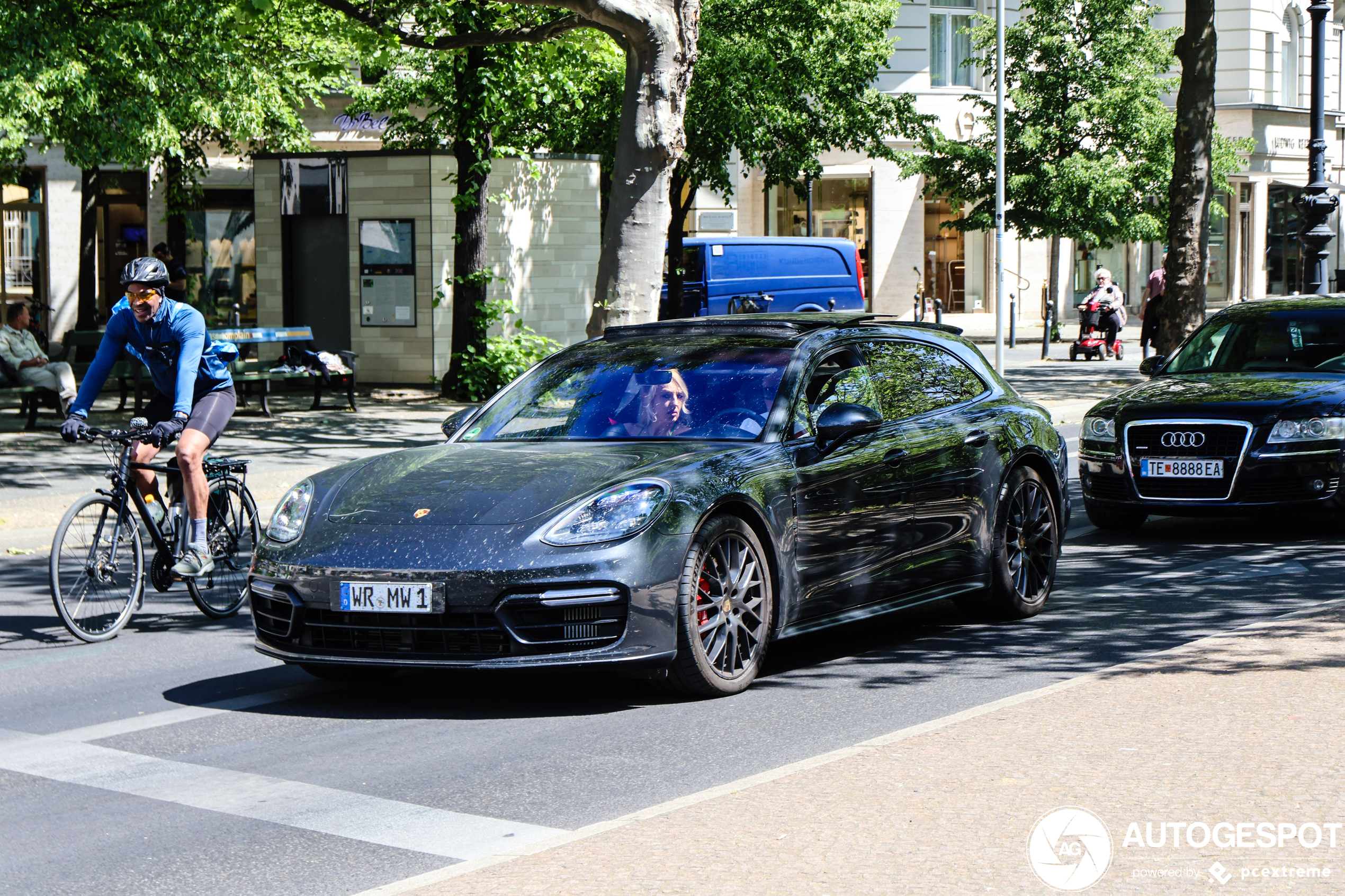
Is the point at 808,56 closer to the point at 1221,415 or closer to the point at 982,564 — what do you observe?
the point at 1221,415

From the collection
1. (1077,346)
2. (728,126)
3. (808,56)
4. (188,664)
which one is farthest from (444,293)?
(188,664)

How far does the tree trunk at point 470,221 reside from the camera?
21.8 metres

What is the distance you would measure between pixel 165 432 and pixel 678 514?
2.98 meters

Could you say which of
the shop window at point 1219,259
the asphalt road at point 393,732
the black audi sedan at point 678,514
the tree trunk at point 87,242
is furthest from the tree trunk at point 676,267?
the shop window at point 1219,259

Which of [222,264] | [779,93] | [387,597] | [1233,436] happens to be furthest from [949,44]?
[387,597]

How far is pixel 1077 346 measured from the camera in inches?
1220

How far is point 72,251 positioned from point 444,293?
15.2 m

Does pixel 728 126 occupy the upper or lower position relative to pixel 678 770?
upper

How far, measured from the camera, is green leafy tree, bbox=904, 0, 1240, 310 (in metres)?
34.7

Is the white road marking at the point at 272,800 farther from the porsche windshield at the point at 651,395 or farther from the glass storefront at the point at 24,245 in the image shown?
→ the glass storefront at the point at 24,245

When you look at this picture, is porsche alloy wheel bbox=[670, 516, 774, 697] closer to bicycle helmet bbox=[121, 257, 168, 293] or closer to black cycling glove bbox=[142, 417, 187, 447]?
black cycling glove bbox=[142, 417, 187, 447]

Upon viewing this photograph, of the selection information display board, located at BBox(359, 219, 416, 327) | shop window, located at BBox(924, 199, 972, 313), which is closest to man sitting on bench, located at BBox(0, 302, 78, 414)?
information display board, located at BBox(359, 219, 416, 327)

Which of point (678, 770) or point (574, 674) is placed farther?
point (574, 674)

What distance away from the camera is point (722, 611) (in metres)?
6.66
